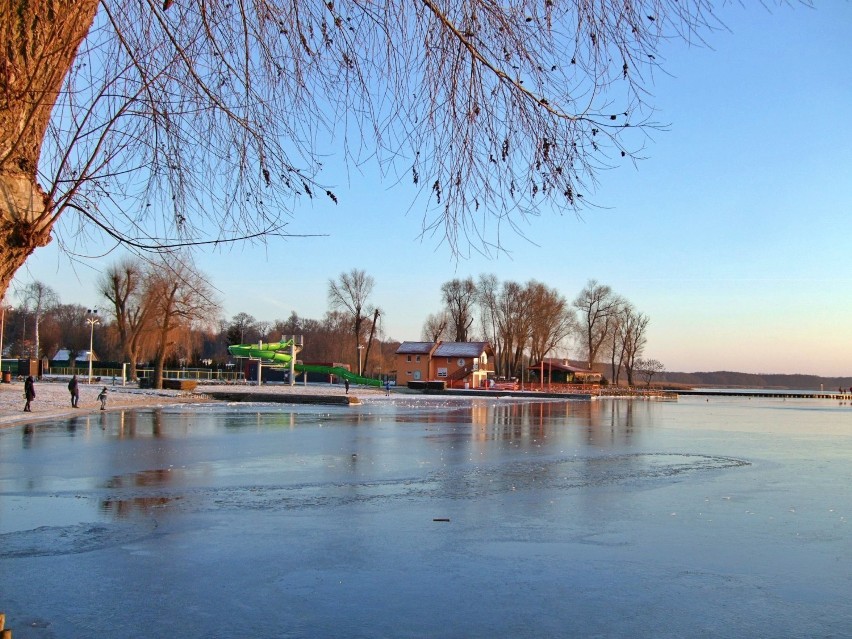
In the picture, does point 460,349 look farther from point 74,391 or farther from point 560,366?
point 74,391

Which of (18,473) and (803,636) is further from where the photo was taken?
(18,473)

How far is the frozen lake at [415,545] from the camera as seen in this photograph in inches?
222

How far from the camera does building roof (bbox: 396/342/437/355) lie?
8675 centimetres

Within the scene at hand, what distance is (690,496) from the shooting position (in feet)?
37.7

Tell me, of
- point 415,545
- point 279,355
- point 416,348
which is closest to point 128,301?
point 279,355

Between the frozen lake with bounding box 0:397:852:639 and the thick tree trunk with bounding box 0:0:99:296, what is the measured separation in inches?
138

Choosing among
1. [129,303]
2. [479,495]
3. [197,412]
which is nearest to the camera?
[479,495]

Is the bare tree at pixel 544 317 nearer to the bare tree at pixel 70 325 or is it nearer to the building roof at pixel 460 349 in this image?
the building roof at pixel 460 349

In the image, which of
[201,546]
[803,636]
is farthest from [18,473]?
[803,636]

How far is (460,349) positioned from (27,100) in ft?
277

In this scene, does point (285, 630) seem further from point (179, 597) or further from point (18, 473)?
point (18, 473)

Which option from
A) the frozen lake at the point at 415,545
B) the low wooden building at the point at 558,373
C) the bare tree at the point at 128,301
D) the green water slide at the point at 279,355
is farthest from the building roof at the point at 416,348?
the frozen lake at the point at 415,545

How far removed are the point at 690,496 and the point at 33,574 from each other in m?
9.01

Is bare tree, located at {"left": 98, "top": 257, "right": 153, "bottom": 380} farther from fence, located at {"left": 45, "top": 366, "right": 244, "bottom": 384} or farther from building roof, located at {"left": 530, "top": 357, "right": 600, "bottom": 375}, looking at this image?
building roof, located at {"left": 530, "top": 357, "right": 600, "bottom": 375}
